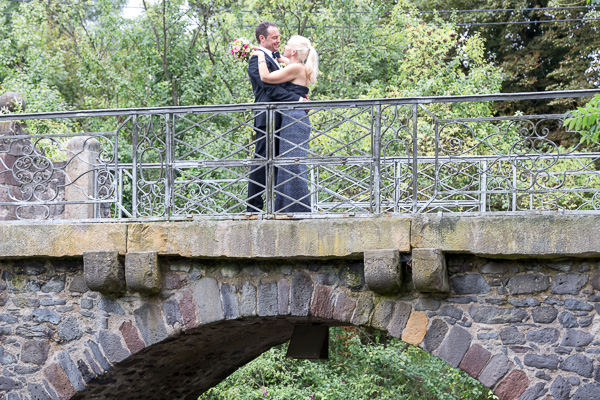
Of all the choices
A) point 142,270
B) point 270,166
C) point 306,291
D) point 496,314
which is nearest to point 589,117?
point 496,314

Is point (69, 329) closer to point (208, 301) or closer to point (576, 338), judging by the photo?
point (208, 301)

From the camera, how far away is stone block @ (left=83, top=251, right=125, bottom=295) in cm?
584

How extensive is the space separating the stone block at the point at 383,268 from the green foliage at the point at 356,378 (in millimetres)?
5875

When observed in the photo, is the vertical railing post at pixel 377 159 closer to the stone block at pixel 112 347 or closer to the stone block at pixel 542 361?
the stone block at pixel 542 361

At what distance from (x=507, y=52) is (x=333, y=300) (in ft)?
38.8

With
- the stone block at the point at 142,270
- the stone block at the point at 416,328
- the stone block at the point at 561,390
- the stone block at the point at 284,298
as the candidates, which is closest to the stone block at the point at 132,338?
the stone block at the point at 142,270

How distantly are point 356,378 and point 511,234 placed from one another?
7.01 m

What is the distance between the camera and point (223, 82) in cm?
1380

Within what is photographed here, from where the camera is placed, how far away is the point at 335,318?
18.7ft

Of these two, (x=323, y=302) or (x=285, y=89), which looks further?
(x=285, y=89)

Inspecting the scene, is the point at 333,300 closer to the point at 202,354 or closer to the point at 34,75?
the point at 202,354

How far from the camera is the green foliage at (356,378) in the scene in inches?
438

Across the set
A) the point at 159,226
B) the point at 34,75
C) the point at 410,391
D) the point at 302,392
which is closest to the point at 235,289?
the point at 159,226

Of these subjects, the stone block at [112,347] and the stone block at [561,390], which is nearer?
the stone block at [561,390]
